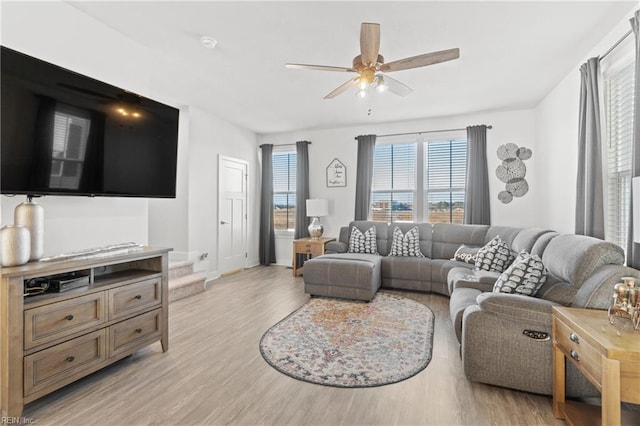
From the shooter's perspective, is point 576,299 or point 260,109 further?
point 260,109

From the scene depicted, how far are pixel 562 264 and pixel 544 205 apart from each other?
2.56m

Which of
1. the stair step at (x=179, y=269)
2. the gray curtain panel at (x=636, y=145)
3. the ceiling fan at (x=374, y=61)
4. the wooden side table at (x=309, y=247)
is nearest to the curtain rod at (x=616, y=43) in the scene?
the gray curtain panel at (x=636, y=145)

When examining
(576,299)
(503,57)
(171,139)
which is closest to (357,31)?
(503,57)

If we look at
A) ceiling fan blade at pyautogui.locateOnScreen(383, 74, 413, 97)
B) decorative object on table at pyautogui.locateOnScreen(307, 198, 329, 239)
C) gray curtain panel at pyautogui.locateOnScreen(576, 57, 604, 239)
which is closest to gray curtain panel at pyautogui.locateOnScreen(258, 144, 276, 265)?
decorative object on table at pyautogui.locateOnScreen(307, 198, 329, 239)

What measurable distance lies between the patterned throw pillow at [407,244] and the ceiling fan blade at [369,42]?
2.96 m

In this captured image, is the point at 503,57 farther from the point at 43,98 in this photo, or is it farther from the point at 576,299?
the point at 43,98

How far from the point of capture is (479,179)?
15.8 feet

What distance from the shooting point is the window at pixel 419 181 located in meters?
5.09

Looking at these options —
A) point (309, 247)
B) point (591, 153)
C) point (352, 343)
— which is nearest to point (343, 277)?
point (352, 343)

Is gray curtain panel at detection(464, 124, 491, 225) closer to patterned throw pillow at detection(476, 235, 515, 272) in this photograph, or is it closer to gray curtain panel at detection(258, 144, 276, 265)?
patterned throw pillow at detection(476, 235, 515, 272)

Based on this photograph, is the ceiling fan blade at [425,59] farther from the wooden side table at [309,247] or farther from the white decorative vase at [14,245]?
the wooden side table at [309,247]

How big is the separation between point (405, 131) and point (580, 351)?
437 cm

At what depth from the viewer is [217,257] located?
5.24m

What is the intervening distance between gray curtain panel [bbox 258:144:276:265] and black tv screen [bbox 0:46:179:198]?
3420 millimetres
